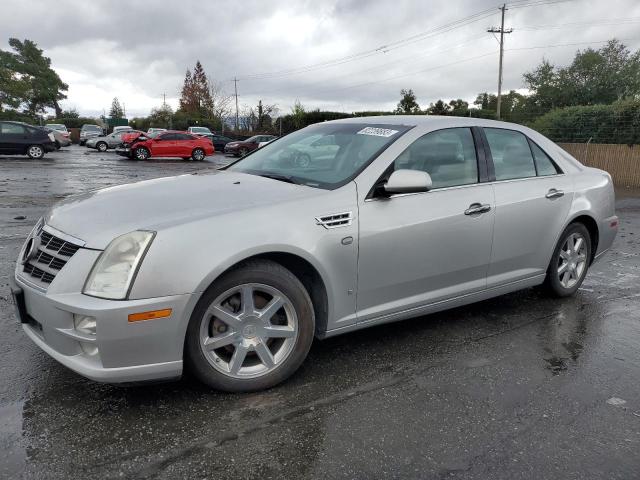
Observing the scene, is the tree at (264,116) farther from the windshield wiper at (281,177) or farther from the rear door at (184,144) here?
the windshield wiper at (281,177)

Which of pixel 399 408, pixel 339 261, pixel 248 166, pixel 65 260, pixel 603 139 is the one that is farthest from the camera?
pixel 603 139

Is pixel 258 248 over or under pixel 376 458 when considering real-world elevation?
over

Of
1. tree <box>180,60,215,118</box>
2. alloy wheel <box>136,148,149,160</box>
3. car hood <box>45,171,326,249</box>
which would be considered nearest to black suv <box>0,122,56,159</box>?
alloy wheel <box>136,148,149,160</box>

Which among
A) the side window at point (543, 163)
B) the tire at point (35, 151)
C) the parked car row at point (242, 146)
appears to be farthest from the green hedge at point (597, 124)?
the tire at point (35, 151)

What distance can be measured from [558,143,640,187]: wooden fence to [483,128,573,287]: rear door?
14567mm

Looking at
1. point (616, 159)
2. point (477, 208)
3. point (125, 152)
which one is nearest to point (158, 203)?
point (477, 208)

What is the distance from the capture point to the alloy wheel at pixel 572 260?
15.9 ft

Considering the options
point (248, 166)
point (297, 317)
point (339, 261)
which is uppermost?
point (248, 166)

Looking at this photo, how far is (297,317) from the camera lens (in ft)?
10.3

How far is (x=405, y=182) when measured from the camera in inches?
134

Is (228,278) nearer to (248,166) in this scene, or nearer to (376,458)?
(376,458)

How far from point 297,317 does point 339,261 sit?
421 millimetres

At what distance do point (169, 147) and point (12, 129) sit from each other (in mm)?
6612

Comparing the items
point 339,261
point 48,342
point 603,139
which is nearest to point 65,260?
point 48,342
